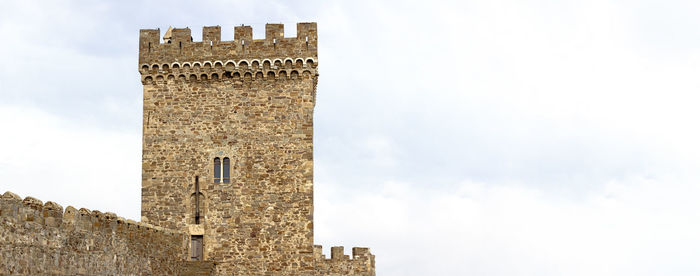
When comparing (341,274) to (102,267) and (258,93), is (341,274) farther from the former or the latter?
(102,267)

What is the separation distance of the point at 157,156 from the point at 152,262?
4371mm

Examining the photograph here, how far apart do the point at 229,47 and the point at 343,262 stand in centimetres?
730

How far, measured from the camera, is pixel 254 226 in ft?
83.8

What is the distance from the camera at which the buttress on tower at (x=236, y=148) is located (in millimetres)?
25500

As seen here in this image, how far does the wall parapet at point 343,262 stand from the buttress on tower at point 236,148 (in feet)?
0.10

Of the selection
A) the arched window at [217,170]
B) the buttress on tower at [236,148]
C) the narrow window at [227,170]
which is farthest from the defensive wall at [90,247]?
the narrow window at [227,170]

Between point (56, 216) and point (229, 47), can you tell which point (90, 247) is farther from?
point (229, 47)

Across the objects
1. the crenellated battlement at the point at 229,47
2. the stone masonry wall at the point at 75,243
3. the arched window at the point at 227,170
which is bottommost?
the stone masonry wall at the point at 75,243

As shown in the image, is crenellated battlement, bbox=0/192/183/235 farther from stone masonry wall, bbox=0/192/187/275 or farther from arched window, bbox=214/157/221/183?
arched window, bbox=214/157/221/183

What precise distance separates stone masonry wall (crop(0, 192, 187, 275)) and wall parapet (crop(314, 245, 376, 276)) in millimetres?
4201

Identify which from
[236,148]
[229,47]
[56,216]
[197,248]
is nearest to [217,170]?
[236,148]

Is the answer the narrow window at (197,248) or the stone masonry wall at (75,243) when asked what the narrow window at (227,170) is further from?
the stone masonry wall at (75,243)

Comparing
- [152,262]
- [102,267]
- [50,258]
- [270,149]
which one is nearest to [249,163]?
[270,149]

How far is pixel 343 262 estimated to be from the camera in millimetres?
26125
